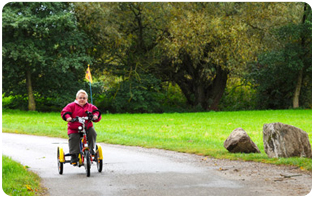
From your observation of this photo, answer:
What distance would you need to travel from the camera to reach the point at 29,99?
3438 cm

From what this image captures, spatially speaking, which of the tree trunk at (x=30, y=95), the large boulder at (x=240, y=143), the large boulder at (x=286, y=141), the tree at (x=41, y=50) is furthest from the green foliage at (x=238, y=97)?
the large boulder at (x=286, y=141)

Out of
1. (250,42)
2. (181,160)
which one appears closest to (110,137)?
(181,160)

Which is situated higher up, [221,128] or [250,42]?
[250,42]

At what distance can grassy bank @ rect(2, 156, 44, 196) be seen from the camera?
7455mm

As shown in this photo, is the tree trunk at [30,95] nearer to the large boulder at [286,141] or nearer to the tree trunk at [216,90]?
the tree trunk at [216,90]

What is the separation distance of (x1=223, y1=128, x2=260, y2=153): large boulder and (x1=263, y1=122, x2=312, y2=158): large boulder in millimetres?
1123

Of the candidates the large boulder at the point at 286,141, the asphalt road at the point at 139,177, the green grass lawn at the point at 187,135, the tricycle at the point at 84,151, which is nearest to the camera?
the asphalt road at the point at 139,177

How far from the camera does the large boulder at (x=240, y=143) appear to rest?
12.4 meters

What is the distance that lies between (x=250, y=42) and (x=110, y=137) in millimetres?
16639

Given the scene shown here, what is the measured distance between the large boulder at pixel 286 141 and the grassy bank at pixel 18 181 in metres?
5.57

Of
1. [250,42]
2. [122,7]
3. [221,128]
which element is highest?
[122,7]

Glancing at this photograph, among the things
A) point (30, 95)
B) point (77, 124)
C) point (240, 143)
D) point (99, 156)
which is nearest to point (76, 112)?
point (77, 124)

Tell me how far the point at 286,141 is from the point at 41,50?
2336 centimetres

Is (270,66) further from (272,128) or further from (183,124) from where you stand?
(272,128)
